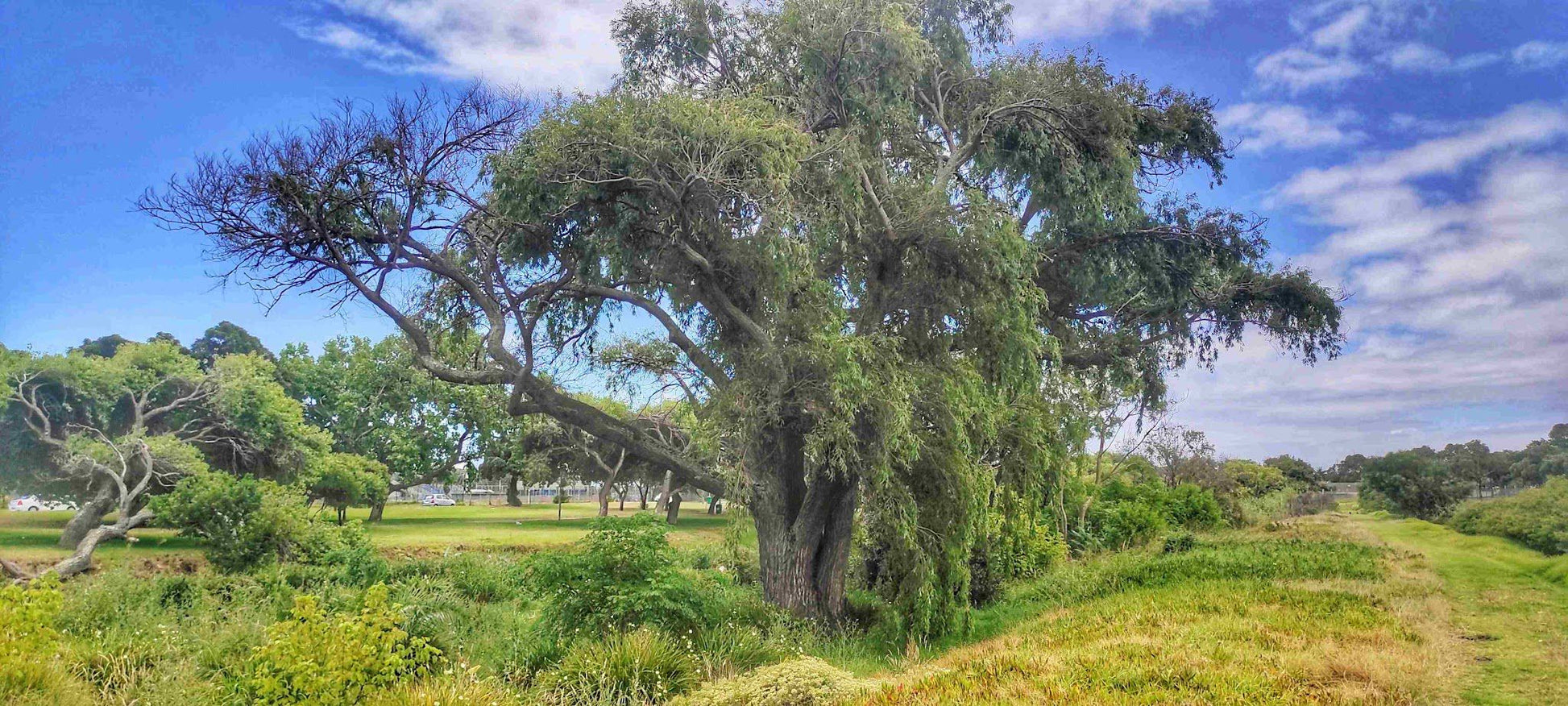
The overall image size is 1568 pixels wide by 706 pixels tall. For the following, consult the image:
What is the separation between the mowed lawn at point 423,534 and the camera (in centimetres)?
2241

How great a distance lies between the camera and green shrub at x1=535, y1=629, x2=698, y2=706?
7562mm

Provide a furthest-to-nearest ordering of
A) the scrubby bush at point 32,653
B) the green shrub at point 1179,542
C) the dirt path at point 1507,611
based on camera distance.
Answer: the green shrub at point 1179,542, the dirt path at point 1507,611, the scrubby bush at point 32,653

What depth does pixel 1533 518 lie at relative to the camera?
13273 mm

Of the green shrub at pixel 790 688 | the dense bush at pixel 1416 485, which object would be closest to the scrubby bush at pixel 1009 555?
the green shrub at pixel 790 688

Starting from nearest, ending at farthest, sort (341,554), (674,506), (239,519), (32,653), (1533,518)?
(32,653), (1533,518), (341,554), (239,519), (674,506)

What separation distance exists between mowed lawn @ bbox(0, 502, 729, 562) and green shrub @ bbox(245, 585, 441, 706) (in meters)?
6.29

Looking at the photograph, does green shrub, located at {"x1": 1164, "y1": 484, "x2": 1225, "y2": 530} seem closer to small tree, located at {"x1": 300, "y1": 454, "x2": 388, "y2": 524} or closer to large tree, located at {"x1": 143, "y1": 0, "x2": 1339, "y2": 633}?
large tree, located at {"x1": 143, "y1": 0, "x2": 1339, "y2": 633}

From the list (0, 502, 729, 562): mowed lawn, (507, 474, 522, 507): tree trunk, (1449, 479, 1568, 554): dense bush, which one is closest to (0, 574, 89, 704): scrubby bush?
(0, 502, 729, 562): mowed lawn

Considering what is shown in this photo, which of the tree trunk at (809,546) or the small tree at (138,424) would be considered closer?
the tree trunk at (809,546)

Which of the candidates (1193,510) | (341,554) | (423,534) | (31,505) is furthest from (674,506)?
(31,505)

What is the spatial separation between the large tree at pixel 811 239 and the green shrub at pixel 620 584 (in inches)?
81.4

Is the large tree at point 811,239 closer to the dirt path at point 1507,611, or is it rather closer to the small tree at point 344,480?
the dirt path at point 1507,611

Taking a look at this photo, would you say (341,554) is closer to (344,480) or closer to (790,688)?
(790,688)

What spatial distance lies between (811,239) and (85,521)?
2315 cm
